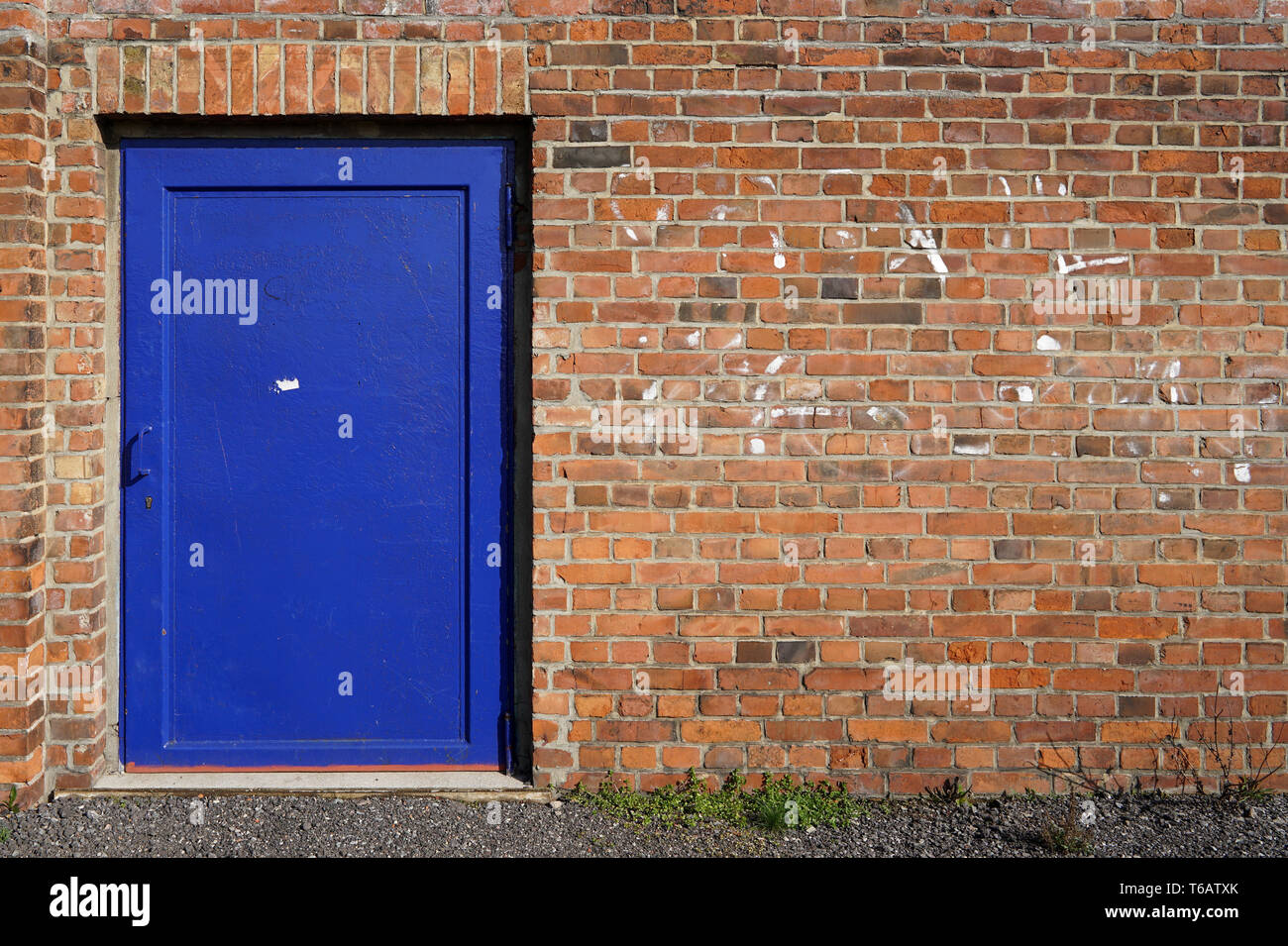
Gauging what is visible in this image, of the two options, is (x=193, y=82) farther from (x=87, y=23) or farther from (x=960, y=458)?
(x=960, y=458)

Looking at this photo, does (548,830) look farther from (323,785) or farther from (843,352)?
(843,352)

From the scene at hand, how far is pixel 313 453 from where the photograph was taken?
3.54m

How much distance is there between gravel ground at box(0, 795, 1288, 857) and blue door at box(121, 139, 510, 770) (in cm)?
25

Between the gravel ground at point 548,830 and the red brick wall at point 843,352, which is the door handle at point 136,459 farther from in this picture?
the gravel ground at point 548,830

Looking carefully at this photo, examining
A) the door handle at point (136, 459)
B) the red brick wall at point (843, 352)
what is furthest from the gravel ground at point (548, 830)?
the door handle at point (136, 459)

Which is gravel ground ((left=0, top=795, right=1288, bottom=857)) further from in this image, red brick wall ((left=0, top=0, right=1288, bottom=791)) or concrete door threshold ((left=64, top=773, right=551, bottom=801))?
red brick wall ((left=0, top=0, right=1288, bottom=791))

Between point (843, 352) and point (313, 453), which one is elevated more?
point (843, 352)

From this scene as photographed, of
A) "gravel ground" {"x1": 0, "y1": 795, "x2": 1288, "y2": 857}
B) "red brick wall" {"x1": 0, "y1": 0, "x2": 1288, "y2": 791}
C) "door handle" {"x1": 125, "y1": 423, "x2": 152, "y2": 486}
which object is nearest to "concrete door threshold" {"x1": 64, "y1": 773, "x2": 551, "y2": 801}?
"gravel ground" {"x1": 0, "y1": 795, "x2": 1288, "y2": 857}

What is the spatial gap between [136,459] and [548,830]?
1.95 metres

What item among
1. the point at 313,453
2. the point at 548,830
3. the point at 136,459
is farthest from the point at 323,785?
the point at 136,459

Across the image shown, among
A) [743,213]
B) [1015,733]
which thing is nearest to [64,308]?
[743,213]

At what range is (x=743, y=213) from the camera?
341 centimetres

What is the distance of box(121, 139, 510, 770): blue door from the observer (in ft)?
11.5

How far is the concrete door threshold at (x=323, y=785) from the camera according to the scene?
11.3ft
